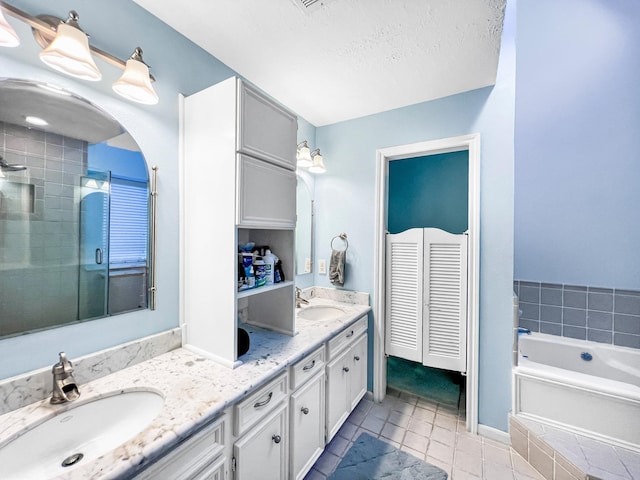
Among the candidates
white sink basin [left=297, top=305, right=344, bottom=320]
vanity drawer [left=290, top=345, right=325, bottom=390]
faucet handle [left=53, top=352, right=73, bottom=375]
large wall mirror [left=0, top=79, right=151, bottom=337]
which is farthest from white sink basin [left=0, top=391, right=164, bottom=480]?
white sink basin [left=297, top=305, right=344, bottom=320]

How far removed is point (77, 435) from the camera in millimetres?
882

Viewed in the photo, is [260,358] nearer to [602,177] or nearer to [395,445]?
[395,445]

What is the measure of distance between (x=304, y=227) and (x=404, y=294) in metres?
1.10

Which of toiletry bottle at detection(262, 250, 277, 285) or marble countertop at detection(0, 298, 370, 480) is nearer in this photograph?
marble countertop at detection(0, 298, 370, 480)

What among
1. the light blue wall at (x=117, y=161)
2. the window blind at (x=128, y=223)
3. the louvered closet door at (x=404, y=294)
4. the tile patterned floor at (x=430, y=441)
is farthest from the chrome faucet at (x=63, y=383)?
the louvered closet door at (x=404, y=294)

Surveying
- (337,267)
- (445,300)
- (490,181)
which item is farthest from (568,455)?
(337,267)

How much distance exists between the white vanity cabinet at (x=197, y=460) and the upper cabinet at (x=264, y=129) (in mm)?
1136

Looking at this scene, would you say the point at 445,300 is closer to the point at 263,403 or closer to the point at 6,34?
the point at 263,403

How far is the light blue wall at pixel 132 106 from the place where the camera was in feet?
2.98

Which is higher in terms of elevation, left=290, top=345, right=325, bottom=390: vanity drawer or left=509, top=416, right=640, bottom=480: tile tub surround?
left=290, top=345, right=325, bottom=390: vanity drawer

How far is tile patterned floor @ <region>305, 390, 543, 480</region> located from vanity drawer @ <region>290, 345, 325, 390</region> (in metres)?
0.66

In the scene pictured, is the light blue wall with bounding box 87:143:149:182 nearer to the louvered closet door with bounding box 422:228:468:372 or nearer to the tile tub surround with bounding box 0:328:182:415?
the tile tub surround with bounding box 0:328:182:415

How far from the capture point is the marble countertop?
0.68m

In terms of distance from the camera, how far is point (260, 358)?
126 cm
